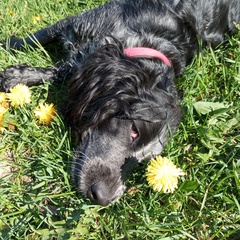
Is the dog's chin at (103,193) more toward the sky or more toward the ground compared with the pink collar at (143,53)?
more toward the ground

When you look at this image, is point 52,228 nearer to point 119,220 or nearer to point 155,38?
point 119,220

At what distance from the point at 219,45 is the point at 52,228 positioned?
2.64 m

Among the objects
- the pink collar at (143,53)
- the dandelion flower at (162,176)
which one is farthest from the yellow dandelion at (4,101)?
the dandelion flower at (162,176)

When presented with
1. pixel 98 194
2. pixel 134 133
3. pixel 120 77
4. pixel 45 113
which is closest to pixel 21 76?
pixel 45 113

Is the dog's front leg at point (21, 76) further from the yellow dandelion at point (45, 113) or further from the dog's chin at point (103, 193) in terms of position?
the dog's chin at point (103, 193)

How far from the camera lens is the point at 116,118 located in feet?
9.23

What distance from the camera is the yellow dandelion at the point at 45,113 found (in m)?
3.03

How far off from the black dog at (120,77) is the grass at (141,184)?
122 millimetres

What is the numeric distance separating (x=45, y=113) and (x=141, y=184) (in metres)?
0.92

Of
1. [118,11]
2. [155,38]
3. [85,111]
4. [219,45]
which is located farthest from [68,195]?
[219,45]

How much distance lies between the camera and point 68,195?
8.76 ft

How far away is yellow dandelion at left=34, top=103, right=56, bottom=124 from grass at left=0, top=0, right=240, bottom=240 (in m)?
0.05

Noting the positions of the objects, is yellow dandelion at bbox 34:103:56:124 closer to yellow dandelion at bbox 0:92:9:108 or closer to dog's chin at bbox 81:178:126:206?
yellow dandelion at bbox 0:92:9:108

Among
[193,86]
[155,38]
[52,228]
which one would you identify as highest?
[155,38]
